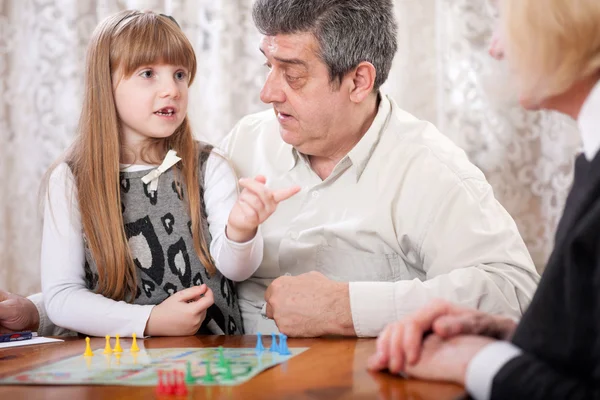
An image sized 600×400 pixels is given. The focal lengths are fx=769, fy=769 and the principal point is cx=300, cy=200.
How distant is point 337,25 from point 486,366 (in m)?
1.19

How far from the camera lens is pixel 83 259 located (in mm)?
1876

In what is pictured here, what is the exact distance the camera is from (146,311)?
1.72m

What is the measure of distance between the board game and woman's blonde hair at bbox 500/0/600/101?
0.60 metres

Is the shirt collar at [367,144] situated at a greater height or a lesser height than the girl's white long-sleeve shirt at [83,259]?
greater

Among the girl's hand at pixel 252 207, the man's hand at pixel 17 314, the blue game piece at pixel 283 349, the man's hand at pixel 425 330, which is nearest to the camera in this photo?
the man's hand at pixel 425 330

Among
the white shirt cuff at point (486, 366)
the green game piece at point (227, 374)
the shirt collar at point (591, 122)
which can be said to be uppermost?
the shirt collar at point (591, 122)

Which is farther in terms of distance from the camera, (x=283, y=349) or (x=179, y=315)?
(x=179, y=315)

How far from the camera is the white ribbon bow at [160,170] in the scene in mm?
1945

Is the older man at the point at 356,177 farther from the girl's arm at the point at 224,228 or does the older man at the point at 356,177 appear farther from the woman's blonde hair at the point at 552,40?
the woman's blonde hair at the point at 552,40

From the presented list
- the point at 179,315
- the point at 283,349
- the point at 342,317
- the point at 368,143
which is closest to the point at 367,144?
the point at 368,143

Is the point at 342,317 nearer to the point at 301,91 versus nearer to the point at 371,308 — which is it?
the point at 371,308

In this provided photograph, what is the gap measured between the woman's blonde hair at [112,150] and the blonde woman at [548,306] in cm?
86

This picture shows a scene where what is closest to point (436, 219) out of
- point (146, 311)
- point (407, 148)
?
point (407, 148)

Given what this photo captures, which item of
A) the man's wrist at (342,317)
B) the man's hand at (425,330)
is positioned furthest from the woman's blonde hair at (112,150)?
the man's hand at (425,330)
